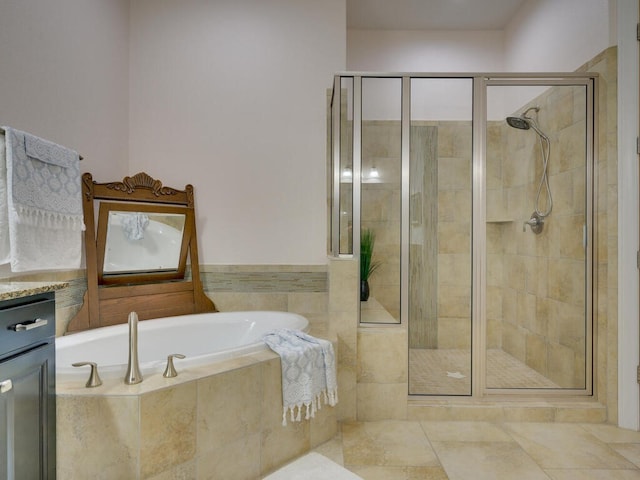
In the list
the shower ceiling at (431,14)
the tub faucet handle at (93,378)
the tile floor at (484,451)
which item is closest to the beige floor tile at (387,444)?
the tile floor at (484,451)

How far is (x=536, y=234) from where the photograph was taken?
8.54ft

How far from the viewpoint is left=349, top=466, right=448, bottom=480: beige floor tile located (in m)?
1.88

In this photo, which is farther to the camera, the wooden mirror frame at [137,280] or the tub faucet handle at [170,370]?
the wooden mirror frame at [137,280]

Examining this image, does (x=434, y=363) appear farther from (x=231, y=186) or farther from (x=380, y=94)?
(x=231, y=186)

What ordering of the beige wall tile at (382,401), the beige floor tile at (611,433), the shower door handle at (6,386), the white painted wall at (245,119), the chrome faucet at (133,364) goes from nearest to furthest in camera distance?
the shower door handle at (6,386)
the chrome faucet at (133,364)
the beige floor tile at (611,433)
the beige wall tile at (382,401)
the white painted wall at (245,119)

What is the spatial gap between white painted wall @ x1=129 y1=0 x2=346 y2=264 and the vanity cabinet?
179 centimetres

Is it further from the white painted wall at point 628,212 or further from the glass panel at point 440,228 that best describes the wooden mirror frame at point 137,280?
the white painted wall at point 628,212

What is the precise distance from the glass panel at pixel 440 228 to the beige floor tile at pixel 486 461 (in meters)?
0.43

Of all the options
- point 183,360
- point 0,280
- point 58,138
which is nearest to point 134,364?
point 183,360

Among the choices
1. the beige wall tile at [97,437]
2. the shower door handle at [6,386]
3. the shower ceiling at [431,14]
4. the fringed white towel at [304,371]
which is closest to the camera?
the shower door handle at [6,386]

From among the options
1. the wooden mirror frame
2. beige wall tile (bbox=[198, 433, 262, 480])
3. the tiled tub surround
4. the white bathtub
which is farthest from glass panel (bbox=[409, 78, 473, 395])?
the wooden mirror frame

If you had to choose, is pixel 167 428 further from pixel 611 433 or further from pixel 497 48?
pixel 497 48

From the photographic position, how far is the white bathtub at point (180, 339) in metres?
2.03

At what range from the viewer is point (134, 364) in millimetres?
1632
